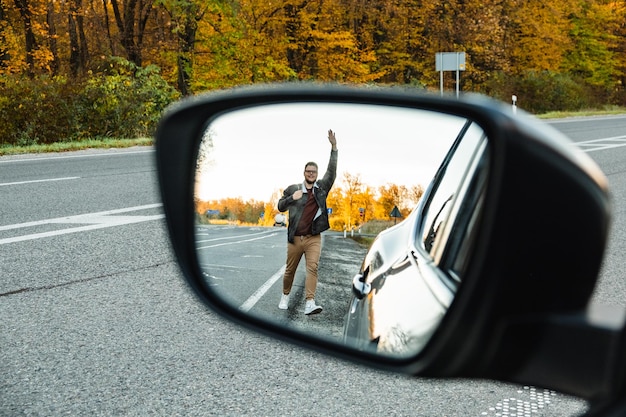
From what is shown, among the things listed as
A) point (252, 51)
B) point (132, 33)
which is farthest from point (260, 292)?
point (132, 33)

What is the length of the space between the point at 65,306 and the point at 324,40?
1064 inches

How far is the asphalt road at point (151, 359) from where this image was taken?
3.12 metres

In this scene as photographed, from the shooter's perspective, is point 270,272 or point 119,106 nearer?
point 270,272

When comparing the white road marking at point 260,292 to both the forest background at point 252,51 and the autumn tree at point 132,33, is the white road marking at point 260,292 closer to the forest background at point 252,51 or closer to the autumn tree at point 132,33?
the forest background at point 252,51

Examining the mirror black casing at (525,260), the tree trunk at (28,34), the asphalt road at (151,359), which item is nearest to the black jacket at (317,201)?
the mirror black casing at (525,260)

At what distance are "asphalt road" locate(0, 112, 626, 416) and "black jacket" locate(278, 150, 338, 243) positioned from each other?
2.05m

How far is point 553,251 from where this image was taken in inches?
28.5

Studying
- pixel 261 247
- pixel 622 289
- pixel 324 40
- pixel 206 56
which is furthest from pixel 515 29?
pixel 261 247

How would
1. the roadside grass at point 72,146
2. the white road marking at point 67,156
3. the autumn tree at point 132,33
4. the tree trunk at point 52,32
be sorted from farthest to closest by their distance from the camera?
1. the tree trunk at point 52,32
2. the autumn tree at point 132,33
3. the roadside grass at point 72,146
4. the white road marking at point 67,156

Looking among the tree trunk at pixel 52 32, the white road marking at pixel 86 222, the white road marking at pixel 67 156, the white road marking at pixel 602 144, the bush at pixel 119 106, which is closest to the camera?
the white road marking at pixel 86 222

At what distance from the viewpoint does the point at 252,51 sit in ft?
91.8

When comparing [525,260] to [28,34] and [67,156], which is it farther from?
[28,34]

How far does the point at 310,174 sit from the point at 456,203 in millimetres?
218

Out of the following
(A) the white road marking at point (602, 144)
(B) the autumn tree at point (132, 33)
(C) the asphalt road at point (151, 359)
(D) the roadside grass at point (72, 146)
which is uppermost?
(B) the autumn tree at point (132, 33)
